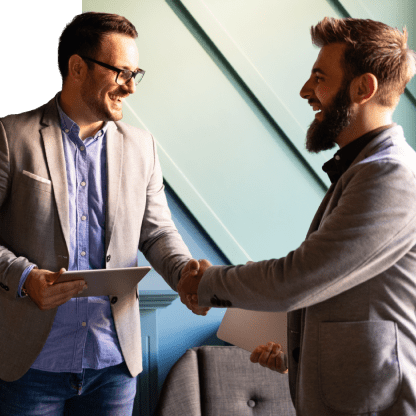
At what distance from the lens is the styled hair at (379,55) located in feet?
5.14

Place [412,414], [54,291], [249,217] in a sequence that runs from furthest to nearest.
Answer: [249,217], [54,291], [412,414]

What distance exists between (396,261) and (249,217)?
1451mm

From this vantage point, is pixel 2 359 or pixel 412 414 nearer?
pixel 412 414

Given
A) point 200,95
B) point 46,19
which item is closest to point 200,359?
point 200,95

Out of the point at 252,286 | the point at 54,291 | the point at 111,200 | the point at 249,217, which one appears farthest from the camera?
the point at 249,217

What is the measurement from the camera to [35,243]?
1798 millimetres

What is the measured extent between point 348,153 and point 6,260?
3.86ft

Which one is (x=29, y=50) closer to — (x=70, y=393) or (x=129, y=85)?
(x=129, y=85)

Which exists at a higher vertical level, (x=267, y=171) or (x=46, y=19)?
(x=46, y=19)

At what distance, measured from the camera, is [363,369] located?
4.45 ft

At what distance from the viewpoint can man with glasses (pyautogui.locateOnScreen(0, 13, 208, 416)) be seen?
1776mm

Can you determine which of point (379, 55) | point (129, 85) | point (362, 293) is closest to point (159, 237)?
point (129, 85)

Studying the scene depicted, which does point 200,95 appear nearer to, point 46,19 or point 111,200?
point 46,19

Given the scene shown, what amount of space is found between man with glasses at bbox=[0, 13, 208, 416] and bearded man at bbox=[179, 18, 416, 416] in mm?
557
